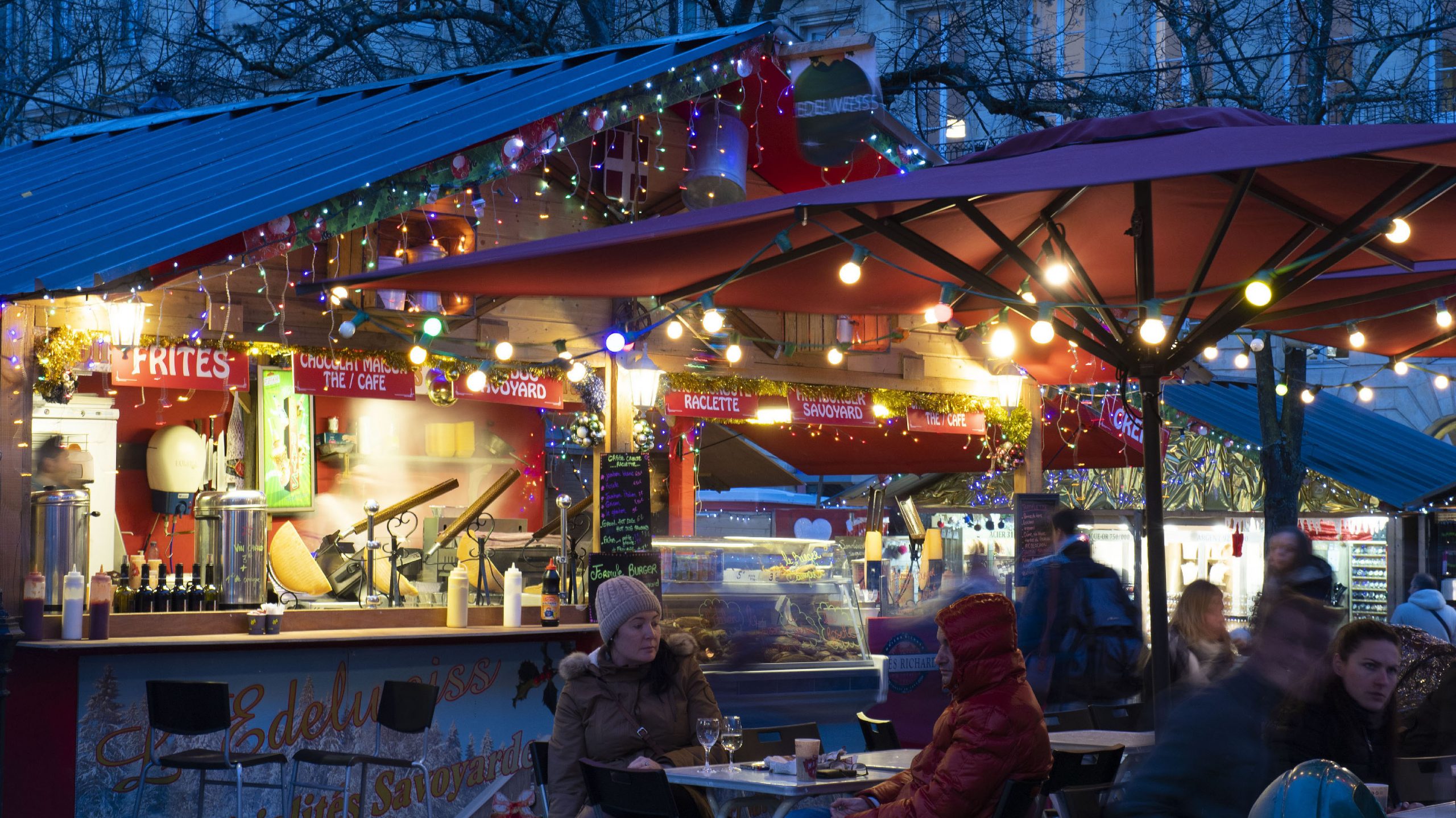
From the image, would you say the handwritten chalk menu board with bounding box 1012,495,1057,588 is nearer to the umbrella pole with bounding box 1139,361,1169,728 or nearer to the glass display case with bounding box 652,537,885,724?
the glass display case with bounding box 652,537,885,724

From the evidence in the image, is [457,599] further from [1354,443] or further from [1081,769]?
[1354,443]

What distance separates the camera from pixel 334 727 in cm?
775

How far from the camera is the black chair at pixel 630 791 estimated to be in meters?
4.95

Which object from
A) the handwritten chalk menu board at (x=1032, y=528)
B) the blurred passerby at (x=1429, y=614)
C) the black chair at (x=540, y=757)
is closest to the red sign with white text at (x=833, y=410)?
the handwritten chalk menu board at (x=1032, y=528)

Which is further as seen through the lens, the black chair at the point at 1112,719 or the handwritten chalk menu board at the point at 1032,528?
the handwritten chalk menu board at the point at 1032,528

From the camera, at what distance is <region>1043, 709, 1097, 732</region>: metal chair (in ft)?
25.0

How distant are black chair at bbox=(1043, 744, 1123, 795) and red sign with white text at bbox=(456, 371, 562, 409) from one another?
4.47 metres

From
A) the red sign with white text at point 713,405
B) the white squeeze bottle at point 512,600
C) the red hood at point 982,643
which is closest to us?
the red hood at point 982,643

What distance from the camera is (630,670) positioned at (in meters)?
5.72

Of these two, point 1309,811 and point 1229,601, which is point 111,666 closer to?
point 1309,811

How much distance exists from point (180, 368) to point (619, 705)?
138 inches

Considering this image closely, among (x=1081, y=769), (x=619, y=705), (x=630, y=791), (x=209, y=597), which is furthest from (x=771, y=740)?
(x=209, y=597)

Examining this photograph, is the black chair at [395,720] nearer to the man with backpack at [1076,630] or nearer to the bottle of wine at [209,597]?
the bottle of wine at [209,597]

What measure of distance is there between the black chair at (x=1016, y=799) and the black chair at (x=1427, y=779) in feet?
4.86
